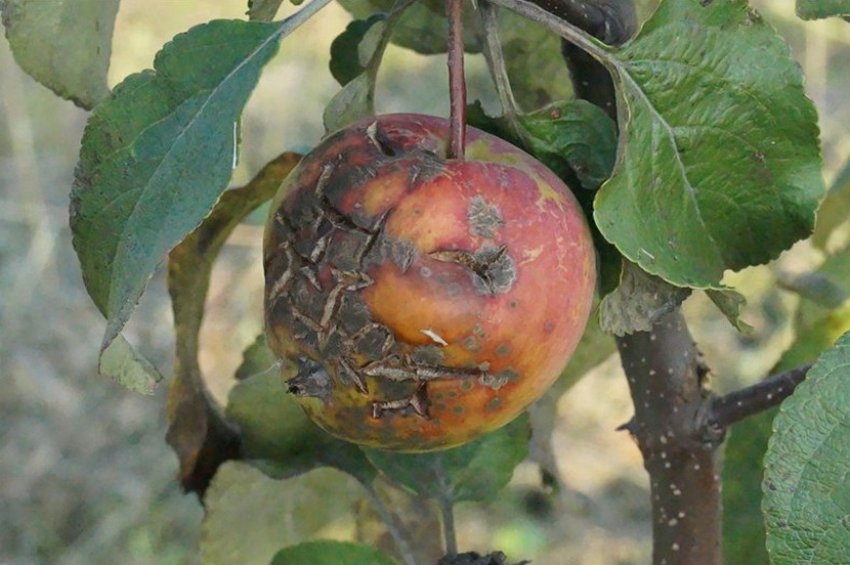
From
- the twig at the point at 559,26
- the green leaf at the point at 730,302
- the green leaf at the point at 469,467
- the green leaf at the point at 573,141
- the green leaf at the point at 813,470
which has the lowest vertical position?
the green leaf at the point at 469,467

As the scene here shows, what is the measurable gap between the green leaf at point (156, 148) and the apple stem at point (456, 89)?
0.24ft

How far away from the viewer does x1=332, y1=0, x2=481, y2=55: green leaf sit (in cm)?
88

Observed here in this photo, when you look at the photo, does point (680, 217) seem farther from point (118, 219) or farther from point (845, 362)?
point (118, 219)

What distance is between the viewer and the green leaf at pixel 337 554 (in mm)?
849

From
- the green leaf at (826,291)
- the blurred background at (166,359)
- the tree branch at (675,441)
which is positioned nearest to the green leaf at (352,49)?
the tree branch at (675,441)

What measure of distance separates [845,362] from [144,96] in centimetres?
37

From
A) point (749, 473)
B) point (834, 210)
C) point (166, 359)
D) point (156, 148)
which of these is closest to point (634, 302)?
point (156, 148)

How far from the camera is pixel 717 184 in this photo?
2.05ft

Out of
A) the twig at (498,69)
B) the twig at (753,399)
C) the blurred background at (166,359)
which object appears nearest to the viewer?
the twig at (498,69)

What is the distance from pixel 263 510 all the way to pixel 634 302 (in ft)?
1.47

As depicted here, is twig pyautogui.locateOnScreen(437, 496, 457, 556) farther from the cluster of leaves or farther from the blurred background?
the blurred background

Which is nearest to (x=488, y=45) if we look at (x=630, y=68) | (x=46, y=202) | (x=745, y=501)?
(x=630, y=68)

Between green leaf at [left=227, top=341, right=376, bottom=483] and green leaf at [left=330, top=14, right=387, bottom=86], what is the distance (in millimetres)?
233

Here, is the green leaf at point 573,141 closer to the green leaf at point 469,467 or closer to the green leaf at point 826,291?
the green leaf at point 469,467
